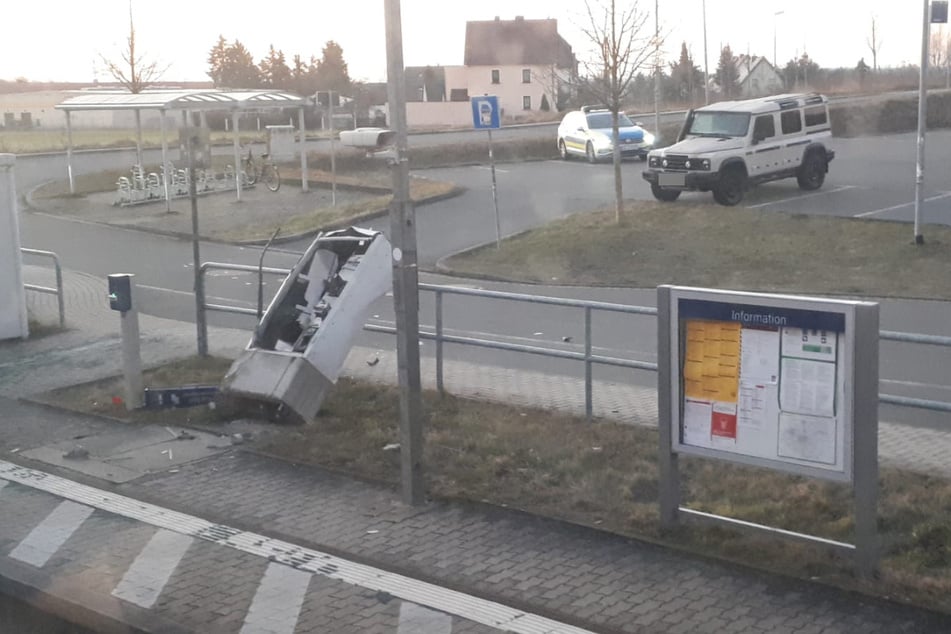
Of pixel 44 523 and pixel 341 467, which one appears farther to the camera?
pixel 341 467

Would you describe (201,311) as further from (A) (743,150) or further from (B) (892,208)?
(B) (892,208)

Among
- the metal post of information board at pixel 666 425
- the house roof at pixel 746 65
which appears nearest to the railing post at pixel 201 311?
the metal post of information board at pixel 666 425

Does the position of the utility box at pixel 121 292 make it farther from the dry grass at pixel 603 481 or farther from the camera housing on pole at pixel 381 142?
the camera housing on pole at pixel 381 142

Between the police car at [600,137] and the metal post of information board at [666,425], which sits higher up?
the police car at [600,137]

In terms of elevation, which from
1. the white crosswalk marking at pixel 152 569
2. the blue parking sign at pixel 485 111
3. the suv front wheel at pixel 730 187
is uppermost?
the blue parking sign at pixel 485 111

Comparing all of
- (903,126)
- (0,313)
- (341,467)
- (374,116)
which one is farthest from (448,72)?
(341,467)

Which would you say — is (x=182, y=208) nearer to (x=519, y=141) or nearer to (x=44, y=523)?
(x=519, y=141)

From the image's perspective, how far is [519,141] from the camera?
40.8 meters

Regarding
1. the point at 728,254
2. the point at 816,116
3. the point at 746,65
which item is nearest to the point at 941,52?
the point at 746,65

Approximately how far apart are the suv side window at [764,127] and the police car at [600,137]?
10411 millimetres

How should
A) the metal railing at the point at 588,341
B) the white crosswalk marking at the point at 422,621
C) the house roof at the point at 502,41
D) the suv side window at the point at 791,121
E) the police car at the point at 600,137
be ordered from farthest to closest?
the house roof at the point at 502,41
the police car at the point at 600,137
the suv side window at the point at 791,121
the metal railing at the point at 588,341
the white crosswalk marking at the point at 422,621

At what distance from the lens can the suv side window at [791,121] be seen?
1014 inches

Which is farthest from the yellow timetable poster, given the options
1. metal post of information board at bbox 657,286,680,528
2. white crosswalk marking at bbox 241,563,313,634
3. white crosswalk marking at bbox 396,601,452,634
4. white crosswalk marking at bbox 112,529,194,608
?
white crosswalk marking at bbox 112,529,194,608

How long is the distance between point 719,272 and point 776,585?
13.5m
